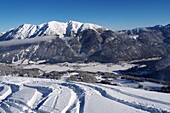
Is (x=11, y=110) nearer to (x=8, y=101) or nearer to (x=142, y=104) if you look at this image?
(x=8, y=101)

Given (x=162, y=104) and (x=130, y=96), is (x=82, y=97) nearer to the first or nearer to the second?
(x=130, y=96)

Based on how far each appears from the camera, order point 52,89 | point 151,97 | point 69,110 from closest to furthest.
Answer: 1. point 69,110
2. point 151,97
3. point 52,89

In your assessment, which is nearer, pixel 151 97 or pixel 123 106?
pixel 123 106

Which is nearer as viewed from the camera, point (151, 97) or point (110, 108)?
point (110, 108)

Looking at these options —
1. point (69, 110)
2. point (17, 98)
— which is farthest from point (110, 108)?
point (17, 98)

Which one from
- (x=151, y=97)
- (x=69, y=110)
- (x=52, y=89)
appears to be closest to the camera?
(x=69, y=110)

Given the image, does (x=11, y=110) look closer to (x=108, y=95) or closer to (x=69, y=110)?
(x=69, y=110)

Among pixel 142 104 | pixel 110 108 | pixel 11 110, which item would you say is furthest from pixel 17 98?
pixel 142 104
